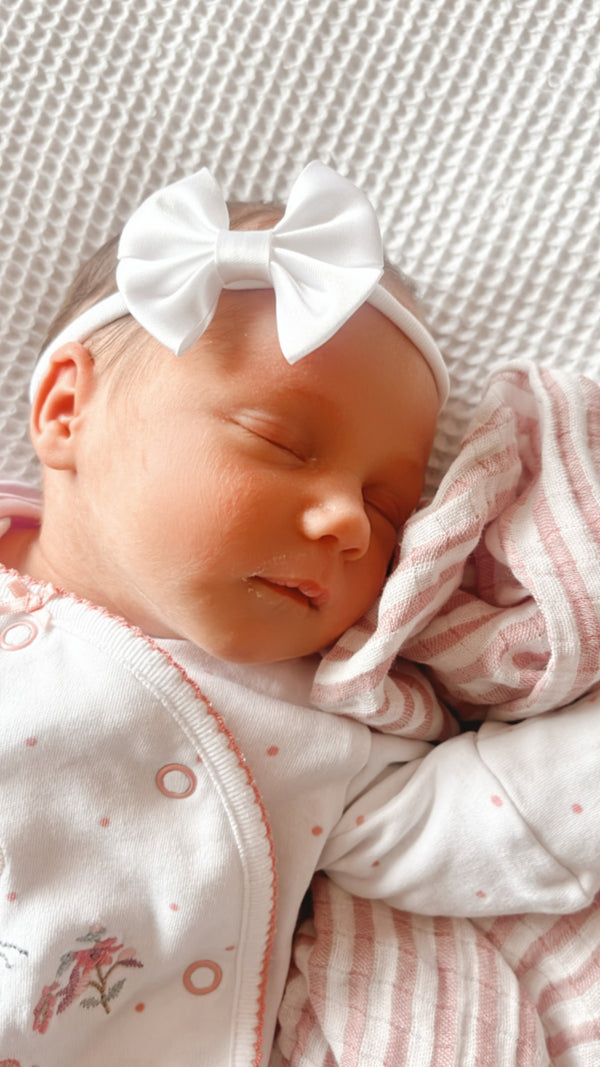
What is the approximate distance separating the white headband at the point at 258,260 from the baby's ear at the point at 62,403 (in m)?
0.10

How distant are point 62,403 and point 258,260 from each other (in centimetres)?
30

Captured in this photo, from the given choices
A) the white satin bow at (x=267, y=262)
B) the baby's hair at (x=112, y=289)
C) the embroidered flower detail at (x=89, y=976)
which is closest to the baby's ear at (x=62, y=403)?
the baby's hair at (x=112, y=289)

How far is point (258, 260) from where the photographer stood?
1006 mm

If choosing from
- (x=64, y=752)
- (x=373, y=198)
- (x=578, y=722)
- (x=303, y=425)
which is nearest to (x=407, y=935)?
(x=578, y=722)

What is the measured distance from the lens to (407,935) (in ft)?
3.67

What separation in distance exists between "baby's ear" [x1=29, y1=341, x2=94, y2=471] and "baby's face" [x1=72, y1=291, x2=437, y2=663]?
33 millimetres

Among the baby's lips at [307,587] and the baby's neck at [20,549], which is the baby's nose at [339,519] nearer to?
the baby's lips at [307,587]

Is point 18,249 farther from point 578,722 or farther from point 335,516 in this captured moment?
point 578,722

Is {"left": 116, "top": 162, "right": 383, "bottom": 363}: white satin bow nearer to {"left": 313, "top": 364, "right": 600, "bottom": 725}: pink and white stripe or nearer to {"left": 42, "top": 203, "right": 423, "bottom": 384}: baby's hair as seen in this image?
{"left": 42, "top": 203, "right": 423, "bottom": 384}: baby's hair

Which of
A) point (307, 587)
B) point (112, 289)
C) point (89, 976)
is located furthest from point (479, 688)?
point (112, 289)

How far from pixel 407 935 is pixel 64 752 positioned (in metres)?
0.43

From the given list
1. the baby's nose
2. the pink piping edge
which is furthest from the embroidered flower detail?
the baby's nose

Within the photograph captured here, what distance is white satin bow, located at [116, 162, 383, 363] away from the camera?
38.7 inches

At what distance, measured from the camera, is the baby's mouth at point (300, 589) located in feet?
3.34
